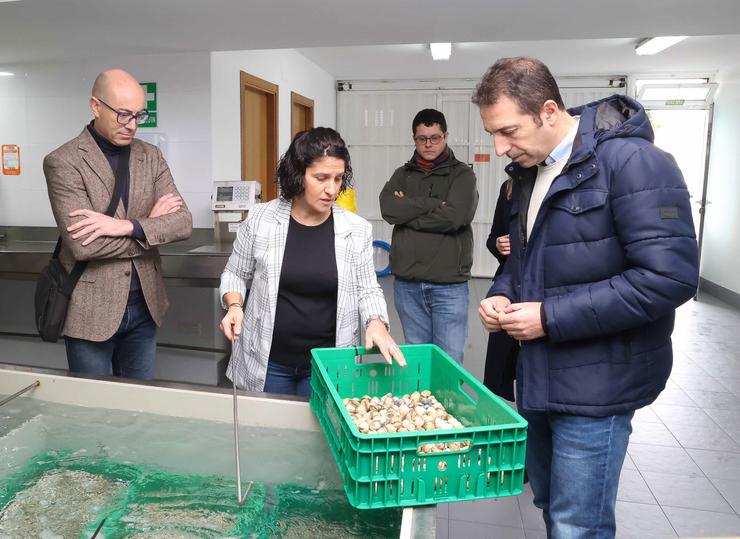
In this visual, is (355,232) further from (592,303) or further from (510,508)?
(510,508)

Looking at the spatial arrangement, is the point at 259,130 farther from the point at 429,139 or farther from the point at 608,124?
the point at 608,124

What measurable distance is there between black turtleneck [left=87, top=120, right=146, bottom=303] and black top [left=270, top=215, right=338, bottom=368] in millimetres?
665

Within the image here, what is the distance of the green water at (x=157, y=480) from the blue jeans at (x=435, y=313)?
1.49 meters

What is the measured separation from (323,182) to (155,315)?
0.95 m

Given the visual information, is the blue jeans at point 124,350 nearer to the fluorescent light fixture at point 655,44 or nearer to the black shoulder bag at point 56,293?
the black shoulder bag at point 56,293

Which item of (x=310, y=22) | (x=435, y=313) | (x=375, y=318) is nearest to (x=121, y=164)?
(x=375, y=318)

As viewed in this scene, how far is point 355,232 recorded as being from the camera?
203cm

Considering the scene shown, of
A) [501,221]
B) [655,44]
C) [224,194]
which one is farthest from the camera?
[655,44]

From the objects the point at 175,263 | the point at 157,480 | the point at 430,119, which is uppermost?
the point at 430,119

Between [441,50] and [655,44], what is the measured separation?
6.72 feet

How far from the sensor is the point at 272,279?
1.96 m

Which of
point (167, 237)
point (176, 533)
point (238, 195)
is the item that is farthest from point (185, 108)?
point (176, 533)

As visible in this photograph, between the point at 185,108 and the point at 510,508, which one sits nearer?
the point at 510,508

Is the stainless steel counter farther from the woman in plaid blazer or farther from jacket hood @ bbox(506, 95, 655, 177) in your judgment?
jacket hood @ bbox(506, 95, 655, 177)
